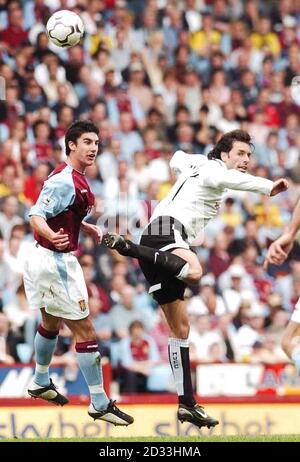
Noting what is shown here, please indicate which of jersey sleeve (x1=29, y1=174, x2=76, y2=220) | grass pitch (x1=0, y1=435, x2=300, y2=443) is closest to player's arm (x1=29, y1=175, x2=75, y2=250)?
jersey sleeve (x1=29, y1=174, x2=76, y2=220)

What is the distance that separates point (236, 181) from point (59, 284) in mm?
1727

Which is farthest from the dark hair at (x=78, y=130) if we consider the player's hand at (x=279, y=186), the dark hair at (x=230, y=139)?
the player's hand at (x=279, y=186)

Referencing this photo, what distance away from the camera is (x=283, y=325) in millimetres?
16500

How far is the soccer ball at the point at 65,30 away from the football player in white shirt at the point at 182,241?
208 centimetres

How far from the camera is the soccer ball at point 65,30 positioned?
1253 centimetres

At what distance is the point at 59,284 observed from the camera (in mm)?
10773

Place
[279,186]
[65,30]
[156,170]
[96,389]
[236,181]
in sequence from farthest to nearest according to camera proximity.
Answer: [156,170] < [65,30] < [96,389] < [236,181] < [279,186]

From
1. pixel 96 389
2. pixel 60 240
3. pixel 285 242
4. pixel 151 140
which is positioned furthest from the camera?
pixel 151 140

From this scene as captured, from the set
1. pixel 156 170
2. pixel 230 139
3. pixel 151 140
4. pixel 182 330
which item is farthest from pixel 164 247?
pixel 151 140

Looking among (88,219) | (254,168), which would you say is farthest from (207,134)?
(88,219)

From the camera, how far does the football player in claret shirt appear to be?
1063 centimetres

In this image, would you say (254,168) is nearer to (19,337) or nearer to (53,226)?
(19,337)

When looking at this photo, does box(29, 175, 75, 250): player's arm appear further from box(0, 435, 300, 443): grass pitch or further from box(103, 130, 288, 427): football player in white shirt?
box(0, 435, 300, 443): grass pitch

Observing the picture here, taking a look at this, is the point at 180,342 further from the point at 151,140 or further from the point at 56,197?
the point at 151,140
